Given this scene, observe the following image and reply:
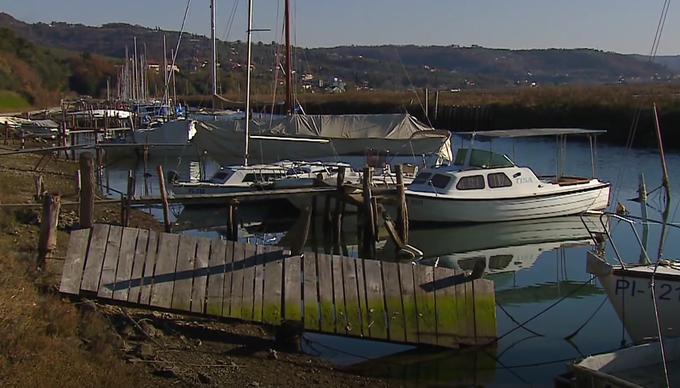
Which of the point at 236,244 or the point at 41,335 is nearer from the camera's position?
the point at 41,335

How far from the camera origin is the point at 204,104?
3821 inches

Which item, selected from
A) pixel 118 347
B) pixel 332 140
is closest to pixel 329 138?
pixel 332 140

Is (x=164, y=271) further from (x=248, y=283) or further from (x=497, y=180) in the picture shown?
(x=497, y=180)

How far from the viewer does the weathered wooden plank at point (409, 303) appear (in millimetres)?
13391

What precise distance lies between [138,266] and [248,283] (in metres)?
1.69

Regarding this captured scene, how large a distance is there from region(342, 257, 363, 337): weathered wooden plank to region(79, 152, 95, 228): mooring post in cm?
392

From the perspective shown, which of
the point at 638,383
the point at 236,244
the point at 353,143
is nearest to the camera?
the point at 638,383

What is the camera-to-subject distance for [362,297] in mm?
13359

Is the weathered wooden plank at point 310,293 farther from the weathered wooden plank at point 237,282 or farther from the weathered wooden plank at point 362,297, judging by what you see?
the weathered wooden plank at point 237,282

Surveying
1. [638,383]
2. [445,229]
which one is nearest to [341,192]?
[445,229]

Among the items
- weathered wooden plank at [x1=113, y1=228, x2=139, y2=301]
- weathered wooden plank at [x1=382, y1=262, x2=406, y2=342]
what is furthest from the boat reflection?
weathered wooden plank at [x1=113, y1=228, x2=139, y2=301]

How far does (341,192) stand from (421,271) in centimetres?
857

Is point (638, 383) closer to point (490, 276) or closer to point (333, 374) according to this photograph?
point (333, 374)

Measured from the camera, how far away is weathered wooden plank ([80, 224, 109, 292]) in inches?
492
